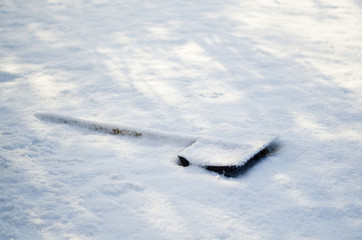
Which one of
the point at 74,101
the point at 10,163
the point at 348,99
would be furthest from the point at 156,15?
the point at 10,163

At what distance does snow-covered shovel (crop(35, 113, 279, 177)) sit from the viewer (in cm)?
181

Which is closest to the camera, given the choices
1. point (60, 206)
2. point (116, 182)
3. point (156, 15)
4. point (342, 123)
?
point (60, 206)

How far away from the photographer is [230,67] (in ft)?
10.8

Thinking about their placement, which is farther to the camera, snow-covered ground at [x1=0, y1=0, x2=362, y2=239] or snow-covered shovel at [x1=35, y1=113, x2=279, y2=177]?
snow-covered shovel at [x1=35, y1=113, x2=279, y2=177]

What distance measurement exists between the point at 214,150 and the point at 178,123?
454mm

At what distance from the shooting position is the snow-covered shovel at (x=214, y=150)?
5.95ft

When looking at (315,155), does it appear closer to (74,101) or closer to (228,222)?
(228,222)

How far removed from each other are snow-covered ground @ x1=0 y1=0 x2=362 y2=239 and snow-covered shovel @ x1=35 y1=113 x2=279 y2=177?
0.05 metres

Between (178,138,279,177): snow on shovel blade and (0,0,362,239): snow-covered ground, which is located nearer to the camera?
(0,0,362,239): snow-covered ground

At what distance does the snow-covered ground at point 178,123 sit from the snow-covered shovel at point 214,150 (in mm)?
50

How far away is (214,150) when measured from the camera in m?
1.95

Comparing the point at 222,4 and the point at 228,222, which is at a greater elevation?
the point at 222,4

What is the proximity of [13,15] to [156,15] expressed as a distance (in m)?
2.17

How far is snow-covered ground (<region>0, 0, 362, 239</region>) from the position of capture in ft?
4.94
